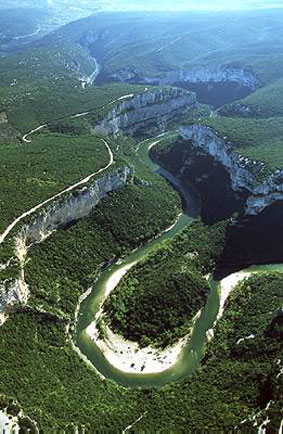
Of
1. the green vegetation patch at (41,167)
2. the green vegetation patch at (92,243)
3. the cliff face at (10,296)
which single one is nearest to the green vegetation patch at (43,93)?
the green vegetation patch at (41,167)

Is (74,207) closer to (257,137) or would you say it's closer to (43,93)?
(257,137)

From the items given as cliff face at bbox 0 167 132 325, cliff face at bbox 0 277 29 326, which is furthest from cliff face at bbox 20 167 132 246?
cliff face at bbox 0 277 29 326

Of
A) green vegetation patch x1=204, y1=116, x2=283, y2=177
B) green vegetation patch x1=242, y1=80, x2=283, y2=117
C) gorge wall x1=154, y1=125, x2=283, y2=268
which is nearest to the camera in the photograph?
gorge wall x1=154, y1=125, x2=283, y2=268

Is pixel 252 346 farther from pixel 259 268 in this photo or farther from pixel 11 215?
pixel 11 215

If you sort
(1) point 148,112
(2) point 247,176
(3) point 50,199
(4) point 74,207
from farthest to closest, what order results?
1. (1) point 148,112
2. (2) point 247,176
3. (4) point 74,207
4. (3) point 50,199

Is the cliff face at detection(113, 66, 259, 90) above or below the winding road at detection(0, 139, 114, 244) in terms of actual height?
above

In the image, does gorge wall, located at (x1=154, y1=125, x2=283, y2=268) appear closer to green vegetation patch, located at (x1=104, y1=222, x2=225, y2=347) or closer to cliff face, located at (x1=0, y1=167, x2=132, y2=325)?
green vegetation patch, located at (x1=104, y1=222, x2=225, y2=347)

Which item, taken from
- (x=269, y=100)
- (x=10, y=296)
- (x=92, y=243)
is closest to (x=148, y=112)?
(x=269, y=100)

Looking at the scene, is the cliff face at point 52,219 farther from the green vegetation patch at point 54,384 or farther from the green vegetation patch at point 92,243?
the green vegetation patch at point 54,384
